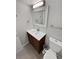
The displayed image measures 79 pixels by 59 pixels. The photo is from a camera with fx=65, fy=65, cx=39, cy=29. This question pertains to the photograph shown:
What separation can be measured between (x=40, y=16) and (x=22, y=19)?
0.59 metres

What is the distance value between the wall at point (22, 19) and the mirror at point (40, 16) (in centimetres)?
18

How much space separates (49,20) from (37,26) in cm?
49

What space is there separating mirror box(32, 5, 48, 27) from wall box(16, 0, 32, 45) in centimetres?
18

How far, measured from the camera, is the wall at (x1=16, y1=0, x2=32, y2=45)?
1628mm

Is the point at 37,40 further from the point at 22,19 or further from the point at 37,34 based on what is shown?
the point at 22,19

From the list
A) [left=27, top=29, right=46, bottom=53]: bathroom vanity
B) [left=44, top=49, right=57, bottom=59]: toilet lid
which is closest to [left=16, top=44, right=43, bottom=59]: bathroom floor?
[left=27, top=29, right=46, bottom=53]: bathroom vanity

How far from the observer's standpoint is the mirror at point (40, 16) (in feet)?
6.09

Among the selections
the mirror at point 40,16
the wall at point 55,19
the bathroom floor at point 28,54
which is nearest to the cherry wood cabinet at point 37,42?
the bathroom floor at point 28,54

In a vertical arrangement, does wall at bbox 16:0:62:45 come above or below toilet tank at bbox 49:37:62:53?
above

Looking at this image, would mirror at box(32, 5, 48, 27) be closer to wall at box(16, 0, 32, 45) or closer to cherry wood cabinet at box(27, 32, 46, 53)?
wall at box(16, 0, 32, 45)

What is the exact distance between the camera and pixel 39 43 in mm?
1757

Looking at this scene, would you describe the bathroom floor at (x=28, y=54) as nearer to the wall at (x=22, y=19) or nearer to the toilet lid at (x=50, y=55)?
the wall at (x=22, y=19)

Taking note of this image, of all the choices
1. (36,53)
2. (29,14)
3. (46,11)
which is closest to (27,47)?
(36,53)
